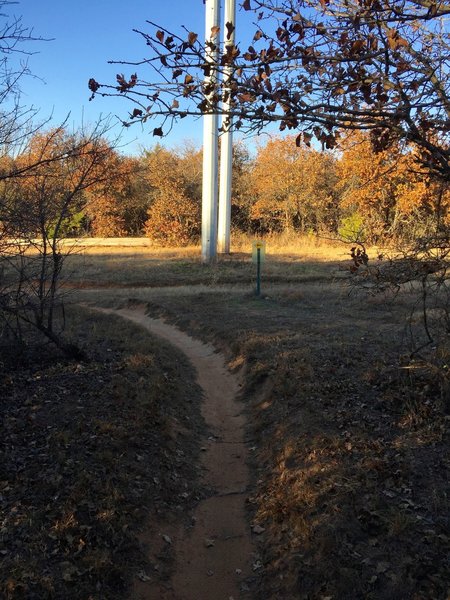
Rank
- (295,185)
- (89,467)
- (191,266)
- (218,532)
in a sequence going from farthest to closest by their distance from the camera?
(295,185) → (191,266) → (89,467) → (218,532)

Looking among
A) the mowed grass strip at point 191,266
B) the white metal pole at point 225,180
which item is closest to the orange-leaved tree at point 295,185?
the mowed grass strip at point 191,266

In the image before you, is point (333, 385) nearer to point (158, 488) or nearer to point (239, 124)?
point (158, 488)

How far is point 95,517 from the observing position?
4.21 meters

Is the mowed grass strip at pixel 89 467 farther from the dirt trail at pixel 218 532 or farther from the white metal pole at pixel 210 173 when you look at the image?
the white metal pole at pixel 210 173

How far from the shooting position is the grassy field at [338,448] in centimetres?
367

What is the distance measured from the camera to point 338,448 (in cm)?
527

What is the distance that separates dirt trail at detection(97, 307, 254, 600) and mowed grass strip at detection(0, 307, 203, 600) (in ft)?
0.51

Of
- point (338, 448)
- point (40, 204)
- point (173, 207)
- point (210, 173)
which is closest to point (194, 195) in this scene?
point (173, 207)

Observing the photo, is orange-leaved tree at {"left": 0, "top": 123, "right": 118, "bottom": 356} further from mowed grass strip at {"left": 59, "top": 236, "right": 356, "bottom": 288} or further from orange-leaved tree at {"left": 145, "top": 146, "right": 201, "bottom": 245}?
orange-leaved tree at {"left": 145, "top": 146, "right": 201, "bottom": 245}

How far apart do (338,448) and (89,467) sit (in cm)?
245

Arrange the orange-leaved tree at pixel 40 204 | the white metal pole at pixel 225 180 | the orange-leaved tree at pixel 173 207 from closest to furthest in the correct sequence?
the orange-leaved tree at pixel 40 204
the white metal pole at pixel 225 180
the orange-leaved tree at pixel 173 207

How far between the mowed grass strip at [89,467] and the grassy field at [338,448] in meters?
0.10

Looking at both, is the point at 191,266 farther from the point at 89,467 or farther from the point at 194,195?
the point at 89,467

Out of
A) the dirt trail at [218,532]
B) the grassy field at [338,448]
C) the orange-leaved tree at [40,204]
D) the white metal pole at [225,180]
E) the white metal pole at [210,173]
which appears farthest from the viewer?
the white metal pole at [225,180]
